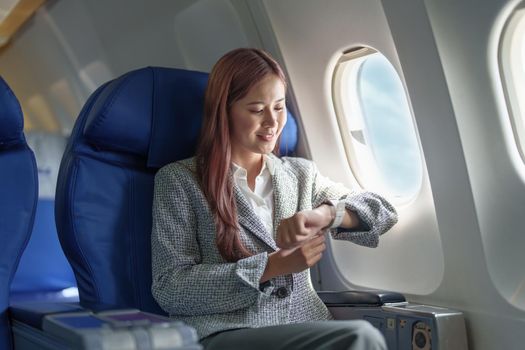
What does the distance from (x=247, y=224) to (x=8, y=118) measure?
31.8 inches

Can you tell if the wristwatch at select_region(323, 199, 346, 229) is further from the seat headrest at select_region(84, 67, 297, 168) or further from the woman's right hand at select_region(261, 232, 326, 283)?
the seat headrest at select_region(84, 67, 297, 168)

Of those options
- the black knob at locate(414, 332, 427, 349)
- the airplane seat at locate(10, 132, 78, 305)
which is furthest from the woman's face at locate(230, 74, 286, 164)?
the airplane seat at locate(10, 132, 78, 305)

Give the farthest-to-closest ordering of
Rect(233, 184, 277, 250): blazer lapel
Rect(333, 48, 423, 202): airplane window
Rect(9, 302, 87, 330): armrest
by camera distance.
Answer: Rect(333, 48, 423, 202): airplane window < Rect(233, 184, 277, 250): blazer lapel < Rect(9, 302, 87, 330): armrest

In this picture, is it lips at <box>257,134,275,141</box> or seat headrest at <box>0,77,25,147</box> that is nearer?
seat headrest at <box>0,77,25,147</box>

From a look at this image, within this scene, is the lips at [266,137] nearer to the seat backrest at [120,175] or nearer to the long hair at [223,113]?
the long hair at [223,113]

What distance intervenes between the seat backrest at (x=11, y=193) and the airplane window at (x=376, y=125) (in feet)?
4.27

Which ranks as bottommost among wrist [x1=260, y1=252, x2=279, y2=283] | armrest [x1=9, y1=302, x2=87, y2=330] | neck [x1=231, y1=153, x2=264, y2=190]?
wrist [x1=260, y1=252, x2=279, y2=283]

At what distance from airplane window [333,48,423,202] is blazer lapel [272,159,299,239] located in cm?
51

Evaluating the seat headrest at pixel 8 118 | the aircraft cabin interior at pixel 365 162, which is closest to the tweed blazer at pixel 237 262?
the aircraft cabin interior at pixel 365 162

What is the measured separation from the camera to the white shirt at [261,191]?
2.52 m

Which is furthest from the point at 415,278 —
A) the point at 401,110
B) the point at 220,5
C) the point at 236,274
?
the point at 220,5

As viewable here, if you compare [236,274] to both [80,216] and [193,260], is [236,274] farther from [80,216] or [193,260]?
[80,216]

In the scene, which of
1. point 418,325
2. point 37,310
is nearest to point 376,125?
point 418,325

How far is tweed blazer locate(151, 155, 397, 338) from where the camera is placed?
2.22 metres
